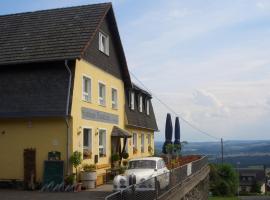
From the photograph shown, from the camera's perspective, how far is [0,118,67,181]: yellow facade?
20594mm

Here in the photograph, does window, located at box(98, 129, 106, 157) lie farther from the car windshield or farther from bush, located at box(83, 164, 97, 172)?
the car windshield

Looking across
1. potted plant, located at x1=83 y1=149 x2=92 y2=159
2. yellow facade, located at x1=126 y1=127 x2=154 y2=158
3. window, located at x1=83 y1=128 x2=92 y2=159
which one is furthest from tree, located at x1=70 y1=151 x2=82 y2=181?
yellow facade, located at x1=126 y1=127 x2=154 y2=158

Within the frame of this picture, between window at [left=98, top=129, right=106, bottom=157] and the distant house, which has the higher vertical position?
window at [left=98, top=129, right=106, bottom=157]

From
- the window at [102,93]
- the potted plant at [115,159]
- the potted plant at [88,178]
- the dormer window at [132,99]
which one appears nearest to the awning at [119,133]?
the potted plant at [115,159]

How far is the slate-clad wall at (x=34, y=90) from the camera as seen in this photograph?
2042 cm

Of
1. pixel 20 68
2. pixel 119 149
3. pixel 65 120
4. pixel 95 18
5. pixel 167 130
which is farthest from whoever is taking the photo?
pixel 167 130

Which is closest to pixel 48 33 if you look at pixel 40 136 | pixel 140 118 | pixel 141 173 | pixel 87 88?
pixel 87 88

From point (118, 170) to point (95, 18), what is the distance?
7.62m

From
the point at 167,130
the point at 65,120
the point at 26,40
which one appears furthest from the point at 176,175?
the point at 167,130

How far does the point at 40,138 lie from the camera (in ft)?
68.1

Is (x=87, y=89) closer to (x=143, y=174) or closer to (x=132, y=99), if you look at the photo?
(x=143, y=174)

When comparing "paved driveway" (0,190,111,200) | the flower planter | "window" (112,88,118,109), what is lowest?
"paved driveway" (0,190,111,200)

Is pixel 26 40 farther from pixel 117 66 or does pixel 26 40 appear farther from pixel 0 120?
pixel 117 66

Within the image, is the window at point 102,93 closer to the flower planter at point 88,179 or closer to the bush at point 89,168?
the bush at point 89,168
